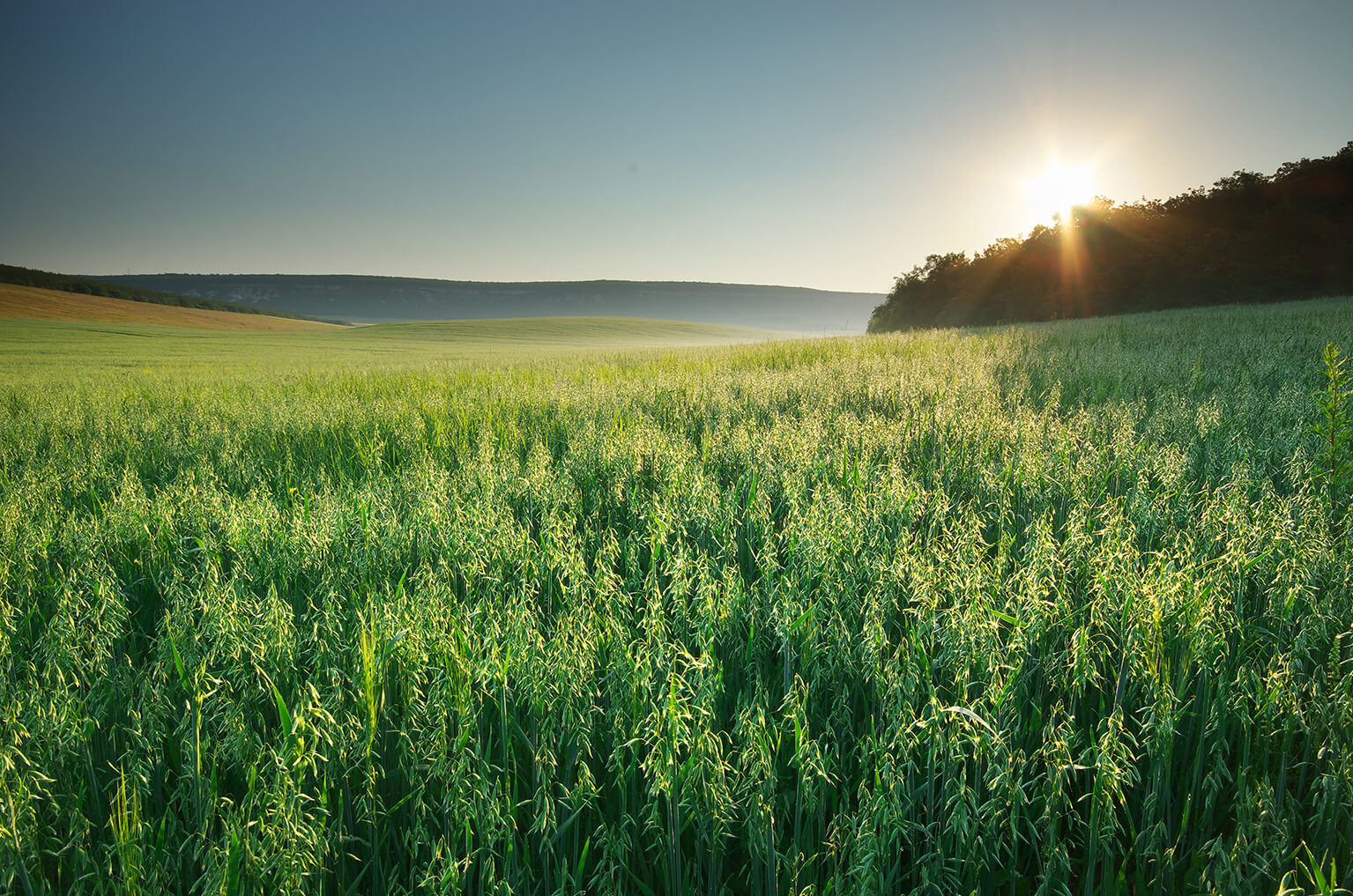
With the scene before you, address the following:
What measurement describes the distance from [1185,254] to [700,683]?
41583 mm

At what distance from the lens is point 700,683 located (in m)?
1.23

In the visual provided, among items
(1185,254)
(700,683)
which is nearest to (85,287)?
(700,683)

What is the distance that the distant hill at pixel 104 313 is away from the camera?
4945 centimetres

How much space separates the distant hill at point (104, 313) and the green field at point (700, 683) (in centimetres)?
6567

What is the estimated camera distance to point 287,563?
2.30m

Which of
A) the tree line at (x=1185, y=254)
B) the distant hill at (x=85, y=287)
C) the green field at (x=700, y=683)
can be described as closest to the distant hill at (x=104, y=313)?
the distant hill at (x=85, y=287)

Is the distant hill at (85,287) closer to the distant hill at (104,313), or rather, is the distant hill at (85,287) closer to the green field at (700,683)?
the distant hill at (104,313)

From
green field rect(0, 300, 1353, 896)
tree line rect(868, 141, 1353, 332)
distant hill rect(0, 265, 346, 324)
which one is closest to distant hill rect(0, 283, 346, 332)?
distant hill rect(0, 265, 346, 324)

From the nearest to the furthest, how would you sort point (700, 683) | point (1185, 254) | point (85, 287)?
point (700, 683), point (1185, 254), point (85, 287)

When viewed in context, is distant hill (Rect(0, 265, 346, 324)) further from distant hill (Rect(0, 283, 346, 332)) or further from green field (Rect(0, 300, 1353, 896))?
green field (Rect(0, 300, 1353, 896))

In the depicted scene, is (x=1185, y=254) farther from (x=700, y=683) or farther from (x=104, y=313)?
(x=104, y=313)

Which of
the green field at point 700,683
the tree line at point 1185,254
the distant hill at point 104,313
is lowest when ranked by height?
the green field at point 700,683

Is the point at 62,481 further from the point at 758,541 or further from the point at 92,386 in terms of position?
the point at 92,386

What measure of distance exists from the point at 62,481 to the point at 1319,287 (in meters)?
40.2
